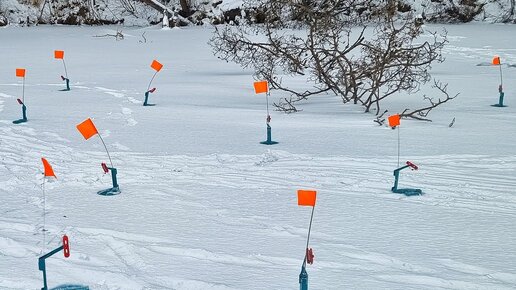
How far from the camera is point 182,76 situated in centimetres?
1109

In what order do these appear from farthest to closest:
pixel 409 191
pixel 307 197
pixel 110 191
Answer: pixel 110 191 → pixel 409 191 → pixel 307 197

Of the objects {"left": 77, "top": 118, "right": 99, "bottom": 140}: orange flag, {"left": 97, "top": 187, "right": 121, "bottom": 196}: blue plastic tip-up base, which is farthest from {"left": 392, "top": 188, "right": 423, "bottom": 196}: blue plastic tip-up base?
{"left": 77, "top": 118, "right": 99, "bottom": 140}: orange flag

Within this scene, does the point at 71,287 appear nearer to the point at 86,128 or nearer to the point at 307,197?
the point at 307,197

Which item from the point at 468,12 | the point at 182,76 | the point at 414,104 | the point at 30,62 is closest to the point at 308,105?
the point at 414,104

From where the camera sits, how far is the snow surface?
336 centimetres

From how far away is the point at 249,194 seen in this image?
15.5 ft

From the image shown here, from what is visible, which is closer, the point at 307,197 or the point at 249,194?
the point at 307,197

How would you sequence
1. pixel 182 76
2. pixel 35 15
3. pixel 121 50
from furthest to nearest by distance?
pixel 35 15 → pixel 121 50 → pixel 182 76

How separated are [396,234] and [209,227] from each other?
1.16m

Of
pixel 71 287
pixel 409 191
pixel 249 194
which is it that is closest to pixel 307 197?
pixel 71 287

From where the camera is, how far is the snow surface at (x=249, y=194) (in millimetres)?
3357

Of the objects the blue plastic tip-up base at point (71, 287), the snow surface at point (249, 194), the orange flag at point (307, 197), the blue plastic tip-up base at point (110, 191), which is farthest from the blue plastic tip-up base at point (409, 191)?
the blue plastic tip-up base at point (71, 287)

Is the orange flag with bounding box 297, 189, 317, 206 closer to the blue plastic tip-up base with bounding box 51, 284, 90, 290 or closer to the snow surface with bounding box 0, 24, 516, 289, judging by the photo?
the snow surface with bounding box 0, 24, 516, 289

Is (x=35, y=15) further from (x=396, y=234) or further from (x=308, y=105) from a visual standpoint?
(x=396, y=234)
